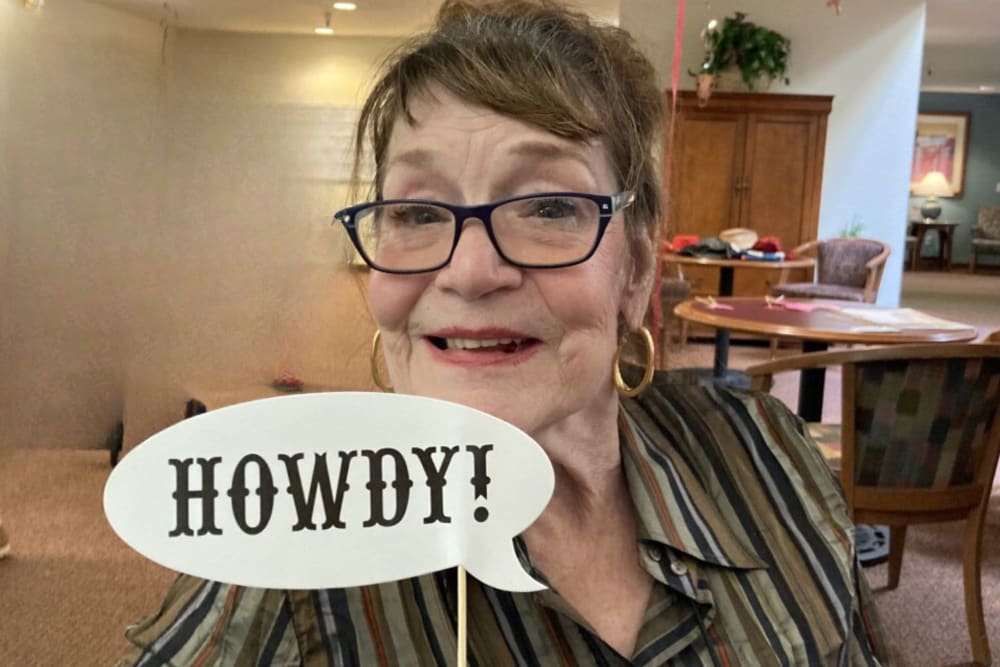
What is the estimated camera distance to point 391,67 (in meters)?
0.85

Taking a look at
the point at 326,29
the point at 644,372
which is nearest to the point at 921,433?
the point at 644,372

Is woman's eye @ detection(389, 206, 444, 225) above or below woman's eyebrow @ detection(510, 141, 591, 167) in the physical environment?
below

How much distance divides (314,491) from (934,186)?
15686mm

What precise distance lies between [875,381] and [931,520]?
1.45 feet

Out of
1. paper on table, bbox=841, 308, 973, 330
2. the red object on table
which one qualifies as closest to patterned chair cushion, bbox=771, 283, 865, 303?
the red object on table

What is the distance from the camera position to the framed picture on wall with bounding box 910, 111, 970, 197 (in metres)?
14.0

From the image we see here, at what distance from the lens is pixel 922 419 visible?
2205mm

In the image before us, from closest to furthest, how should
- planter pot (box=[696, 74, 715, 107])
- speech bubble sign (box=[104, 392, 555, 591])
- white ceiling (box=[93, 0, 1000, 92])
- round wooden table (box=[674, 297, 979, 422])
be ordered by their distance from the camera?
speech bubble sign (box=[104, 392, 555, 591]), white ceiling (box=[93, 0, 1000, 92]), round wooden table (box=[674, 297, 979, 422]), planter pot (box=[696, 74, 715, 107])

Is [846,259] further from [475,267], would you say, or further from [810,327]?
[475,267]

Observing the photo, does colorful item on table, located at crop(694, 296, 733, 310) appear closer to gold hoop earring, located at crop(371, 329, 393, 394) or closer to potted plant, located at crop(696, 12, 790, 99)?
gold hoop earring, located at crop(371, 329, 393, 394)

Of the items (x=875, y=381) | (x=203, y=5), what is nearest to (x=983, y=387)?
(x=875, y=381)

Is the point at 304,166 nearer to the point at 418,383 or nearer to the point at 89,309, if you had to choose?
the point at 89,309

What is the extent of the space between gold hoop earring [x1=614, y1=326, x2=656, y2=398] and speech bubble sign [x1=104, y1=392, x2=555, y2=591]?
1.34ft

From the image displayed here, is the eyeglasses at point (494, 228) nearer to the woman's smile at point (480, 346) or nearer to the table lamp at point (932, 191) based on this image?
the woman's smile at point (480, 346)
